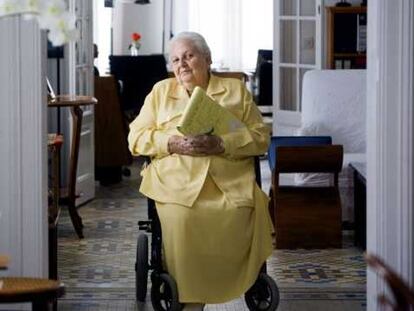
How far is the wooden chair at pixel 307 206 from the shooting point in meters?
6.45

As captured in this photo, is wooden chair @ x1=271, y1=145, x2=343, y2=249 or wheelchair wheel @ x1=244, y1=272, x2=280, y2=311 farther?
wooden chair @ x1=271, y1=145, x2=343, y2=249

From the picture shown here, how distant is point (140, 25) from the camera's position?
44.3ft

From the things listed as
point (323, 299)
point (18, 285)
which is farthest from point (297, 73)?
point (18, 285)

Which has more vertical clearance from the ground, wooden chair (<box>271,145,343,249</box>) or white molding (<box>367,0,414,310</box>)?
white molding (<box>367,0,414,310</box>)

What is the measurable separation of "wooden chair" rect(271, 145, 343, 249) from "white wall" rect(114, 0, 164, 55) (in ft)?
22.9

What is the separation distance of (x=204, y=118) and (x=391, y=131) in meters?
1.07

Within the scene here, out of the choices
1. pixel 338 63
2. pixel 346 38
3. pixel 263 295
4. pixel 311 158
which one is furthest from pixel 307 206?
pixel 346 38

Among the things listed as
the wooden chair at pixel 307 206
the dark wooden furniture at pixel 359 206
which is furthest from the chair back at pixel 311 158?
the dark wooden furniture at pixel 359 206

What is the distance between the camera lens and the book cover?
465cm

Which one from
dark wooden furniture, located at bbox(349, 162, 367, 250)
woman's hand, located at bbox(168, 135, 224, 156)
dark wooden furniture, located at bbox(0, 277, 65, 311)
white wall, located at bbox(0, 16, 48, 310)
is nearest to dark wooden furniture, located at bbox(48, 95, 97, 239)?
dark wooden furniture, located at bbox(349, 162, 367, 250)

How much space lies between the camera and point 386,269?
2.34m

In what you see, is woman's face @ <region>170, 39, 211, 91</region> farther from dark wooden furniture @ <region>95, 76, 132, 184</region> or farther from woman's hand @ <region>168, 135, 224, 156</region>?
dark wooden furniture @ <region>95, 76, 132, 184</region>

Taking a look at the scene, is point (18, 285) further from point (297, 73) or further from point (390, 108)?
point (297, 73)

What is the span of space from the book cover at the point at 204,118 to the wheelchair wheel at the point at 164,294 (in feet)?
2.13
